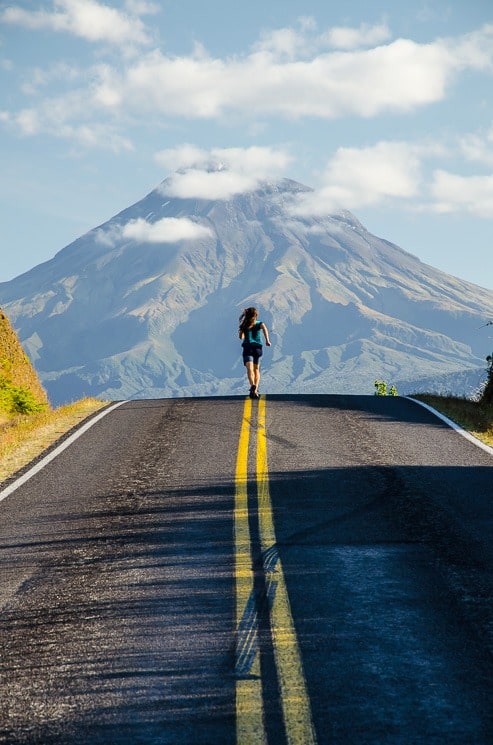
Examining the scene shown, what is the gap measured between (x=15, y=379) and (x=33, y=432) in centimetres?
920

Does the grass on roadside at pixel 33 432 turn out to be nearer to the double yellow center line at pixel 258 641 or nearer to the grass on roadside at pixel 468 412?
the double yellow center line at pixel 258 641

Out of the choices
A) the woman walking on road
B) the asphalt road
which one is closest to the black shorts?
the woman walking on road

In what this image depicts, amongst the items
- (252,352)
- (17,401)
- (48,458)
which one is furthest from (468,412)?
(17,401)

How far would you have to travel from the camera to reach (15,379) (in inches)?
971

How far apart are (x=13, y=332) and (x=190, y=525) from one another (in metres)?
19.7

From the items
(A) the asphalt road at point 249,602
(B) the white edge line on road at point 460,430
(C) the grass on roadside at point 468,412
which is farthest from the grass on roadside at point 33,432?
(C) the grass on roadside at point 468,412

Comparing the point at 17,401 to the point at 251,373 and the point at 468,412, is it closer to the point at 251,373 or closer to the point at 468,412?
the point at 251,373

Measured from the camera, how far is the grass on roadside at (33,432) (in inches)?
506

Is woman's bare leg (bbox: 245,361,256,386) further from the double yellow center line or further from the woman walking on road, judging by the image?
the double yellow center line

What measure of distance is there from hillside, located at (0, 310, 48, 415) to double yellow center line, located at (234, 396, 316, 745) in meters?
14.3

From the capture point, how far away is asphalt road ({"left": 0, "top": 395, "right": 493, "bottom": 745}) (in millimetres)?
4035

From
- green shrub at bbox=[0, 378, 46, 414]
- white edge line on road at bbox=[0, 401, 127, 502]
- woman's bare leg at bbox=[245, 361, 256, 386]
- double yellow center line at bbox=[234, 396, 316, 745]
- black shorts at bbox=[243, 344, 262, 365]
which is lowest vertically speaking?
double yellow center line at bbox=[234, 396, 316, 745]

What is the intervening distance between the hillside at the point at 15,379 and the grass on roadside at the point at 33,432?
1489mm

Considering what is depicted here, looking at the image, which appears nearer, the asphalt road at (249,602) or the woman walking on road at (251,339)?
the asphalt road at (249,602)
